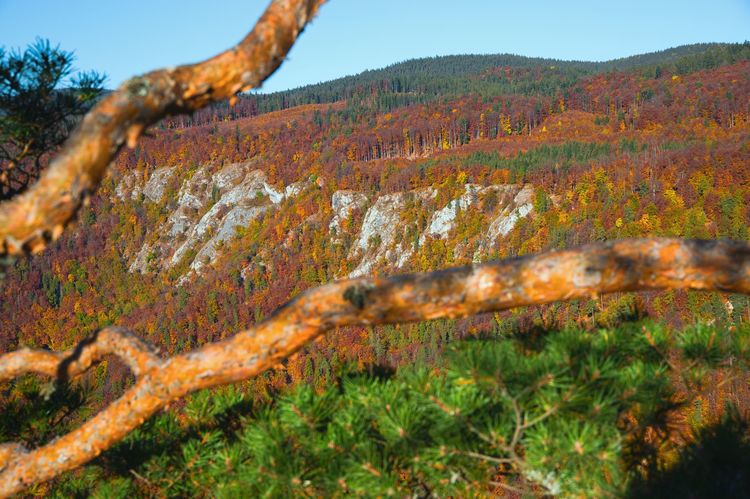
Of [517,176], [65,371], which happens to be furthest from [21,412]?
[517,176]

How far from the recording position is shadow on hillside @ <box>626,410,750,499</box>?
232 cm

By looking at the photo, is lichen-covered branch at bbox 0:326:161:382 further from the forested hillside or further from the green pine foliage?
the green pine foliage

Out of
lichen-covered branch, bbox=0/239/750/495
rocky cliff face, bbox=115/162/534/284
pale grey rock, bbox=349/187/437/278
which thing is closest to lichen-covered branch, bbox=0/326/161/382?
lichen-covered branch, bbox=0/239/750/495

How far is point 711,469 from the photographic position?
2.56m

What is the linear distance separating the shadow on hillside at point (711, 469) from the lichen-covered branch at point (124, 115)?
2321 mm

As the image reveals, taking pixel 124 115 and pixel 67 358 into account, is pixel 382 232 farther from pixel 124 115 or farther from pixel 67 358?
pixel 124 115

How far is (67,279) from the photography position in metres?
175

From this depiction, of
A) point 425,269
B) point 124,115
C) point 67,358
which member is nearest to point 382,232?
point 425,269

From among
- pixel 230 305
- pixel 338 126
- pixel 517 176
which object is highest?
pixel 338 126

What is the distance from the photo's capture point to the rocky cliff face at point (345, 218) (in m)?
123

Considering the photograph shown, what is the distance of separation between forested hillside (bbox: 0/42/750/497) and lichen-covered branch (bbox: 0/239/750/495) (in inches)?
11.7

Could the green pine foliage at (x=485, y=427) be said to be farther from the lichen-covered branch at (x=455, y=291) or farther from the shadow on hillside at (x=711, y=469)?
the lichen-covered branch at (x=455, y=291)

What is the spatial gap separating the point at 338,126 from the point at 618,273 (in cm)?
20268

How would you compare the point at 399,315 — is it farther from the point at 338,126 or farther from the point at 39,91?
the point at 338,126
